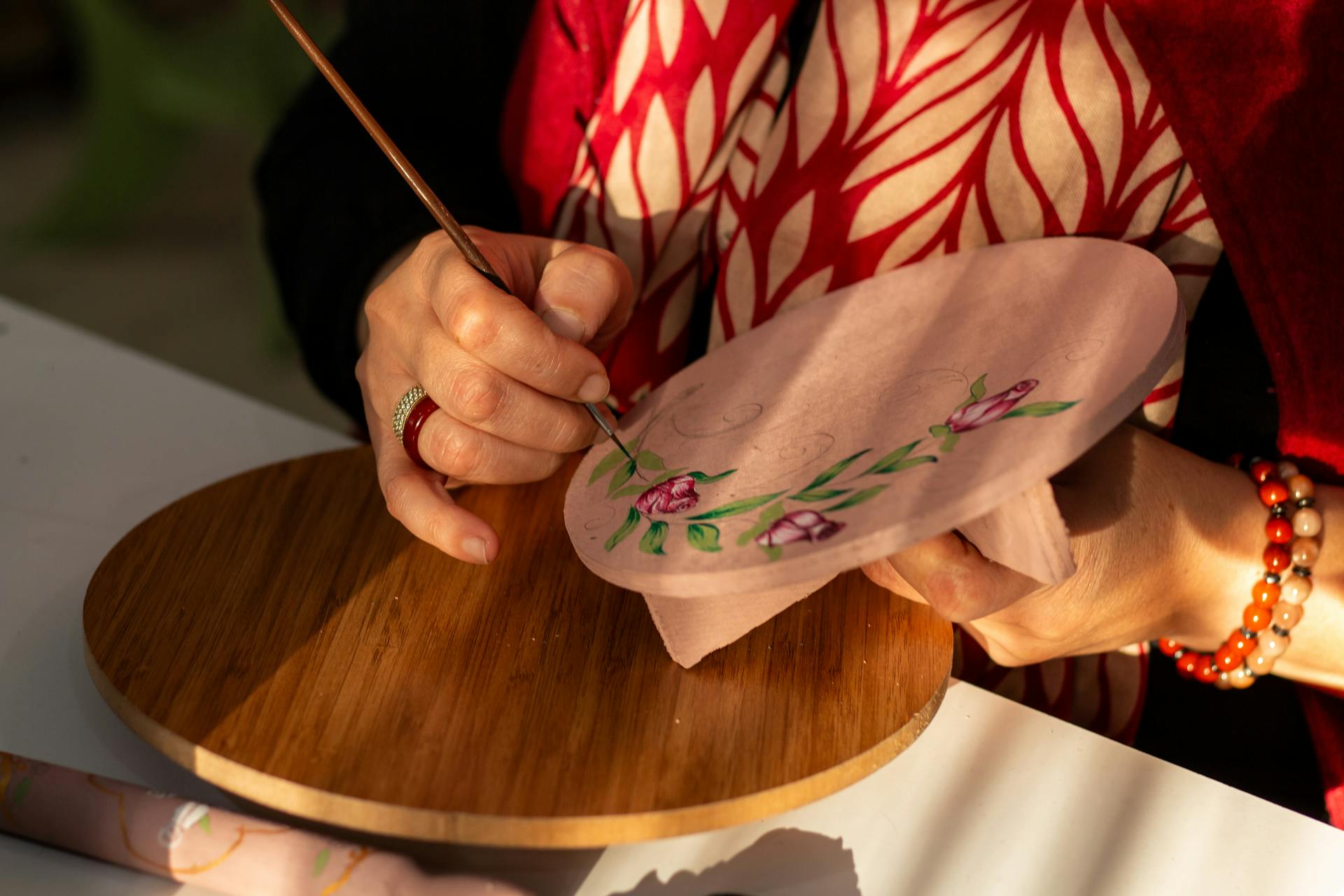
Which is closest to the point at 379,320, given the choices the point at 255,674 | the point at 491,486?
the point at 491,486

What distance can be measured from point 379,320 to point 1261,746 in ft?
2.53

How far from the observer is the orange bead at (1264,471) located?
0.73 metres

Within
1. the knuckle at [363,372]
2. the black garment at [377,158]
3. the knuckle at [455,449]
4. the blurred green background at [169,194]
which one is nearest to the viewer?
the knuckle at [455,449]

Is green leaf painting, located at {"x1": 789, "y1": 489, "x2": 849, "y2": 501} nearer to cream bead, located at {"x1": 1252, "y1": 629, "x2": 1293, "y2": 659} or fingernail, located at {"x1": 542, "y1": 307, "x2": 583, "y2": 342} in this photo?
fingernail, located at {"x1": 542, "y1": 307, "x2": 583, "y2": 342}

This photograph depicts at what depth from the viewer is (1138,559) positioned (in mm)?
689

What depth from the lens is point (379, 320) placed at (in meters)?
0.76

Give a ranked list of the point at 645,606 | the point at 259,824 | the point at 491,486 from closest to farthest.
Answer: the point at 259,824 → the point at 645,606 → the point at 491,486

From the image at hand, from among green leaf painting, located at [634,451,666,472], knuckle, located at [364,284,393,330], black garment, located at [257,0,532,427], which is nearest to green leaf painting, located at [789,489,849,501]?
green leaf painting, located at [634,451,666,472]

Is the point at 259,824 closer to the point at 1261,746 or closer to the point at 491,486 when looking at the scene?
the point at 491,486

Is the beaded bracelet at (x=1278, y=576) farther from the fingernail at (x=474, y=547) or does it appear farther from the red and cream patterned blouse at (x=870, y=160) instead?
the fingernail at (x=474, y=547)

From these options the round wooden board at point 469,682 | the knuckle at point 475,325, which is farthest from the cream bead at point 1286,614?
the knuckle at point 475,325

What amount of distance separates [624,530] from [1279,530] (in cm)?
46

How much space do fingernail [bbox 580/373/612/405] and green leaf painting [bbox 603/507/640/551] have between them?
0.33 feet

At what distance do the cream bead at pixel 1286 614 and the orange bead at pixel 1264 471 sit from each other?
3.4 inches
